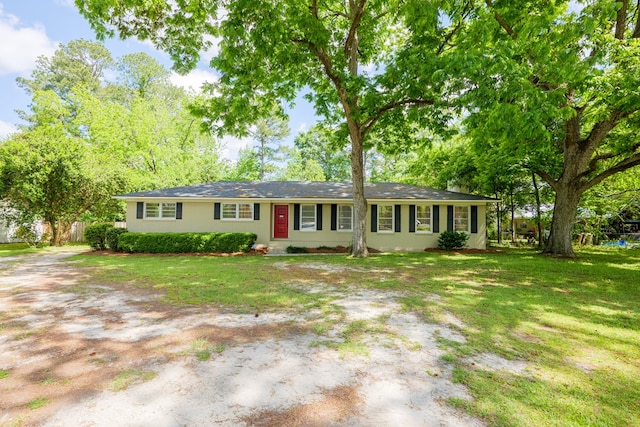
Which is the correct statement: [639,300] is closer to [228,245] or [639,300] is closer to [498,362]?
[498,362]

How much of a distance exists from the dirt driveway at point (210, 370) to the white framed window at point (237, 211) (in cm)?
981

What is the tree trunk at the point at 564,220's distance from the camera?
12.7m

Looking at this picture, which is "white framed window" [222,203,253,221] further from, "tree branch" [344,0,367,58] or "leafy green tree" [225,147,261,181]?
"leafy green tree" [225,147,261,181]

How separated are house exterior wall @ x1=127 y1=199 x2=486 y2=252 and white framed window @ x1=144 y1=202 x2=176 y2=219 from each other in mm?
271

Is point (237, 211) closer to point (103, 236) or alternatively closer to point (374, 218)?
point (103, 236)

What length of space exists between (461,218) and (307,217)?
763 centimetres

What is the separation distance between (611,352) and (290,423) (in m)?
3.99

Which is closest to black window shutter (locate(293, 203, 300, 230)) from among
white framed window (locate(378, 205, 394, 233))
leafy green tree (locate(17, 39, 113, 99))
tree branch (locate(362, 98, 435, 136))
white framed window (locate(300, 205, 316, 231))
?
white framed window (locate(300, 205, 316, 231))

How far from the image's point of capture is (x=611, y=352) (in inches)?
147

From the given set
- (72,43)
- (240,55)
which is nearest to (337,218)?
(240,55)

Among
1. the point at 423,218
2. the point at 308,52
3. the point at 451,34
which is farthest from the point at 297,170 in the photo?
the point at 451,34

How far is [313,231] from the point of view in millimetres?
15242

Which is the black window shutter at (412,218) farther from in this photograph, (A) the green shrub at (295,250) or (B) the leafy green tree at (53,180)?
(B) the leafy green tree at (53,180)

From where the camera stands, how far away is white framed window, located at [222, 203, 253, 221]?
49.5ft
